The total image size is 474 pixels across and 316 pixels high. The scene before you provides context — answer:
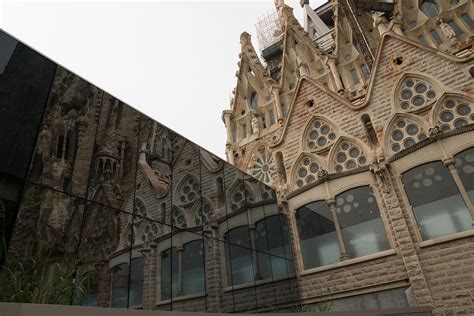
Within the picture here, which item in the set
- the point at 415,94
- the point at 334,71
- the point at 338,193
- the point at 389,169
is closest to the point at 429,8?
the point at 334,71

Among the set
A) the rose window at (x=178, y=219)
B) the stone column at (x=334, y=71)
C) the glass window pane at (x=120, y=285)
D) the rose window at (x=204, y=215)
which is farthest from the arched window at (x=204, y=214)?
the stone column at (x=334, y=71)

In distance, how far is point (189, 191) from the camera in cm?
851

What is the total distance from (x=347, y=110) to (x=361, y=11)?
1058cm

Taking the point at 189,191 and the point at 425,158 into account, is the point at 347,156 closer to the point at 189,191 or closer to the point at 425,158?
the point at 425,158

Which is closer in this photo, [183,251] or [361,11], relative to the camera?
[183,251]

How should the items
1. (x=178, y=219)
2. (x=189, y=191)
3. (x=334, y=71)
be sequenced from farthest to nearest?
(x=334, y=71) < (x=189, y=191) < (x=178, y=219)

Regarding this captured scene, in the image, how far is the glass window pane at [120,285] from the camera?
593 centimetres

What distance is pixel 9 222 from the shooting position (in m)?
4.88

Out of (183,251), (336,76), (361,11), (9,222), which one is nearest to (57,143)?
(9,222)

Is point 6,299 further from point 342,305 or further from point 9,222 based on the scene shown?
point 342,305

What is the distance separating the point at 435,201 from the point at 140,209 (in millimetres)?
9552

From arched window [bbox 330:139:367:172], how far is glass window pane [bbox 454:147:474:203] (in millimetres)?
Answer: 3077

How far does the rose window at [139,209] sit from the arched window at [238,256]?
3.06m

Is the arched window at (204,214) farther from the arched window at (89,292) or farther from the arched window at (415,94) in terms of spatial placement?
the arched window at (415,94)
